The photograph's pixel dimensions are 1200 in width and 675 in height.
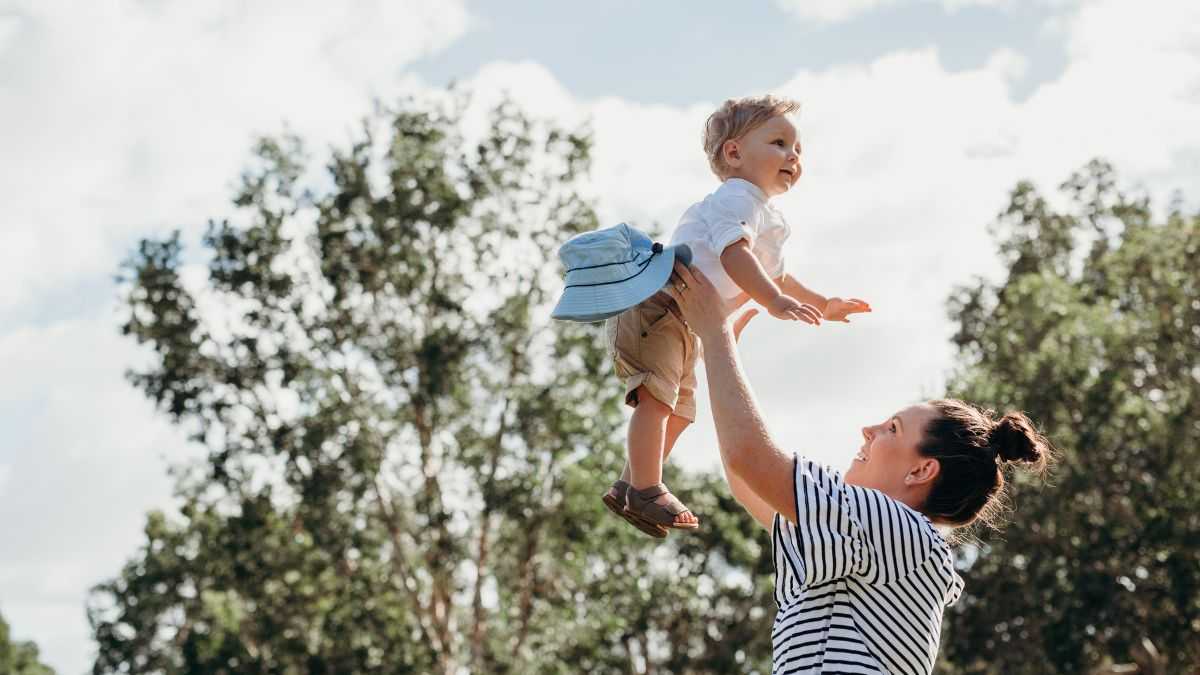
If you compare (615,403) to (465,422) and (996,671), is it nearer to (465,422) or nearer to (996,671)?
(465,422)

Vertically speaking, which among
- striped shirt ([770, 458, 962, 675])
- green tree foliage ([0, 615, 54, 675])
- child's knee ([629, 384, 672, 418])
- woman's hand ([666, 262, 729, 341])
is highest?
green tree foliage ([0, 615, 54, 675])

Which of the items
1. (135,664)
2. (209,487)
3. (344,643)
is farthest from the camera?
(135,664)

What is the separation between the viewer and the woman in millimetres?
3291

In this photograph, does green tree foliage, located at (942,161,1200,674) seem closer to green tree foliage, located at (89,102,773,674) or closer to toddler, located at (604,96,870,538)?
green tree foliage, located at (89,102,773,674)

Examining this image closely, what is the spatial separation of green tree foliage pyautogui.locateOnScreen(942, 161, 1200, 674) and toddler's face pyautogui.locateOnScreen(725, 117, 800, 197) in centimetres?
2145

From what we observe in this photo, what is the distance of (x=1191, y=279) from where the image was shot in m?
26.6

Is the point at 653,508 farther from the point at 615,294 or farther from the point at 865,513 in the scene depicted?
the point at 865,513

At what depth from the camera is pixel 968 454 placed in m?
3.60

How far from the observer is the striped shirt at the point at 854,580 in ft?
10.8

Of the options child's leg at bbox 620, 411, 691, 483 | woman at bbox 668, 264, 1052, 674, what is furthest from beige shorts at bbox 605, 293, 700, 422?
woman at bbox 668, 264, 1052, 674

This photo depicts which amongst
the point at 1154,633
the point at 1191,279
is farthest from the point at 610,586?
the point at 1191,279

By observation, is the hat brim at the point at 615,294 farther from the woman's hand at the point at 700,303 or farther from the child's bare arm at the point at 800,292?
the child's bare arm at the point at 800,292

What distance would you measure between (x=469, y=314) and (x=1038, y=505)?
401 inches

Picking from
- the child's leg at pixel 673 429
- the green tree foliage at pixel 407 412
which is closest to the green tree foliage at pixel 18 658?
the green tree foliage at pixel 407 412
